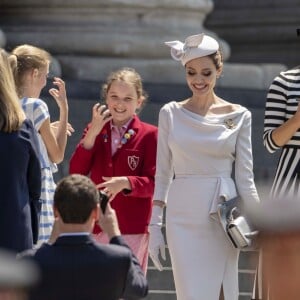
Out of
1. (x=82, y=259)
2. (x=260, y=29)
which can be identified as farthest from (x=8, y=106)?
(x=260, y=29)

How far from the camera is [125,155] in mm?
8719

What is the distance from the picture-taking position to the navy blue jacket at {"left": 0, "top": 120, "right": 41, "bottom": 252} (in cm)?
749

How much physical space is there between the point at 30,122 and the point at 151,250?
112 cm

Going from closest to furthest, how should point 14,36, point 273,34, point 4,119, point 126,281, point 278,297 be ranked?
point 278,297 < point 126,281 < point 4,119 < point 14,36 < point 273,34

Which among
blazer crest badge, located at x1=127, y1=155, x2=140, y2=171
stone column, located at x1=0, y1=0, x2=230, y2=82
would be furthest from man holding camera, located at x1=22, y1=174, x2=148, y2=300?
stone column, located at x1=0, y1=0, x2=230, y2=82

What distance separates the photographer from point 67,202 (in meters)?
6.38

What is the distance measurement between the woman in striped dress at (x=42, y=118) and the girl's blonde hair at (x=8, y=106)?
2.07ft

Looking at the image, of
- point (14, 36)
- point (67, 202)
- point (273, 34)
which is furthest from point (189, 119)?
point (273, 34)

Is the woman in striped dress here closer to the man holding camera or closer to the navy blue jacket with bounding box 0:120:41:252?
the navy blue jacket with bounding box 0:120:41:252

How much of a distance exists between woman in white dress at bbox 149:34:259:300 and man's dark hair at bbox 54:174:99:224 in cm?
195

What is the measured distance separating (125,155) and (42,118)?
1.92ft

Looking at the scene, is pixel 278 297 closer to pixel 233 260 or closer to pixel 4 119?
pixel 4 119

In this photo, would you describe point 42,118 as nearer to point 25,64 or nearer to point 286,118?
point 25,64

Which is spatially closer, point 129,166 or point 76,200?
point 76,200
